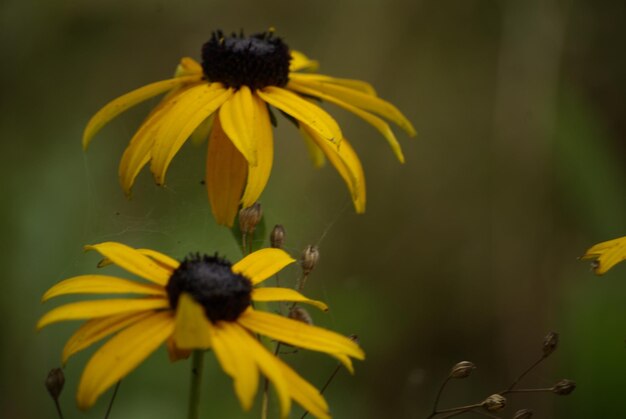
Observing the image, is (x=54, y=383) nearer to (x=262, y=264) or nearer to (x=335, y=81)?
(x=262, y=264)

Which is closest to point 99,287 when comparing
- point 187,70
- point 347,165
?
point 347,165

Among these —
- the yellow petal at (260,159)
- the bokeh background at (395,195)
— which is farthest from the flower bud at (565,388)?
the bokeh background at (395,195)

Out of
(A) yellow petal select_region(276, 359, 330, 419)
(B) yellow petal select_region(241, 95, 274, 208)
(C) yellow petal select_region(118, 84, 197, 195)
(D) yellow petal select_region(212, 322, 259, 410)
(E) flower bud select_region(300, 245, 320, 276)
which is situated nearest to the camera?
(D) yellow petal select_region(212, 322, 259, 410)

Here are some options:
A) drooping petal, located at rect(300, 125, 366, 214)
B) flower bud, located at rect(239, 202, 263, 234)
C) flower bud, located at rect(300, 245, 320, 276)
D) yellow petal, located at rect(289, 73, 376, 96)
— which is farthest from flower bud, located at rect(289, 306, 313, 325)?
yellow petal, located at rect(289, 73, 376, 96)

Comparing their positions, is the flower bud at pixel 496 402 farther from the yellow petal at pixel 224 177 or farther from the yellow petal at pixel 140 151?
the yellow petal at pixel 140 151

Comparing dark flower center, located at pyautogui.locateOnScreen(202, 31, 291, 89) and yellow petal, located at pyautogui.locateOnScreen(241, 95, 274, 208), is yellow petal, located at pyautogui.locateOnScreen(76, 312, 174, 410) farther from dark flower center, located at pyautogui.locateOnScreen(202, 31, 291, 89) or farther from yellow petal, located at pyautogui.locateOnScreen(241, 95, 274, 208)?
dark flower center, located at pyautogui.locateOnScreen(202, 31, 291, 89)

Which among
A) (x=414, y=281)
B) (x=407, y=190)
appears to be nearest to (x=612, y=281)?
(x=414, y=281)
